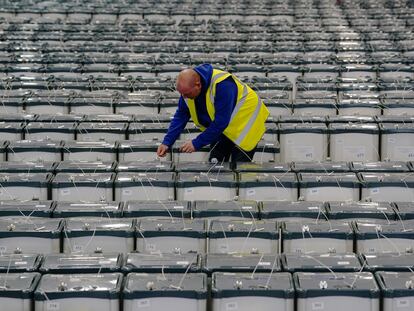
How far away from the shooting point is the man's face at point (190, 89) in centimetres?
793

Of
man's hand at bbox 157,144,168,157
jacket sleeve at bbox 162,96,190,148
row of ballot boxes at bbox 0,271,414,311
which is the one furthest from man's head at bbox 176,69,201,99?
row of ballot boxes at bbox 0,271,414,311

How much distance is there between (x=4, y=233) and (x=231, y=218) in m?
1.75

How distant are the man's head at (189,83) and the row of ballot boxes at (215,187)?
749 mm

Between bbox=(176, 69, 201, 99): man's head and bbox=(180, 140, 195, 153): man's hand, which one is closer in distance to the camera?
bbox=(176, 69, 201, 99): man's head

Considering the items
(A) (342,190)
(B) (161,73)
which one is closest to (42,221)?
(A) (342,190)

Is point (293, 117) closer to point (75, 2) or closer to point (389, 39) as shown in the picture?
point (389, 39)

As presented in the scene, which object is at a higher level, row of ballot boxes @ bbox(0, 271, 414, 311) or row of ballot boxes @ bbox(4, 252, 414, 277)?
row of ballot boxes @ bbox(4, 252, 414, 277)

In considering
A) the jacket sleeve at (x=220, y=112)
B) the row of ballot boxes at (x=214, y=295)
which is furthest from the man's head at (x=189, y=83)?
the row of ballot boxes at (x=214, y=295)

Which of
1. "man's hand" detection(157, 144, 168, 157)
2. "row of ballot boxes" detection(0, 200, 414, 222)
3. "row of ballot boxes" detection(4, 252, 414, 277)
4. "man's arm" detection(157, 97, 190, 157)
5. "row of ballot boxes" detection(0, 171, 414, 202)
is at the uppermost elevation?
"man's arm" detection(157, 97, 190, 157)

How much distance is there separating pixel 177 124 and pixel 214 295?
10.4 ft

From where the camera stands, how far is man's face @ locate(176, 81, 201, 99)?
7930 millimetres

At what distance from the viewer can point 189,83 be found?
792cm

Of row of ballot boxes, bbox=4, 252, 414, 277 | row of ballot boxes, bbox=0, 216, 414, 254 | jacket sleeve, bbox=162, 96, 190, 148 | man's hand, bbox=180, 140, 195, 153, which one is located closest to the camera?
row of ballot boxes, bbox=4, 252, 414, 277

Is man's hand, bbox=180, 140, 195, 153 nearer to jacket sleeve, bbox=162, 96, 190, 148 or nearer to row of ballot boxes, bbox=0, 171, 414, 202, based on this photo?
jacket sleeve, bbox=162, 96, 190, 148
